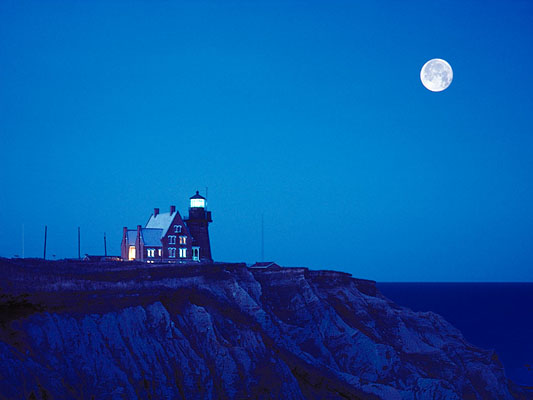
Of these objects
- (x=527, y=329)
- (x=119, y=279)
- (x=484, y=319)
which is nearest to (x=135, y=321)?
(x=119, y=279)

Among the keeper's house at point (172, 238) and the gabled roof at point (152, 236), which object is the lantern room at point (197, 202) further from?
the gabled roof at point (152, 236)

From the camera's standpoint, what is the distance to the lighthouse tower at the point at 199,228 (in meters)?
74.2

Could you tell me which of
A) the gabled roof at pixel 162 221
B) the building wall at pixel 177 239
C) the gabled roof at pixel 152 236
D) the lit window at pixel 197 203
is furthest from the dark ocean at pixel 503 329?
the gabled roof at pixel 152 236

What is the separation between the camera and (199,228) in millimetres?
74750

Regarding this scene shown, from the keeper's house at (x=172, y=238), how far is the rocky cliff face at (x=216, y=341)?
13.3 m

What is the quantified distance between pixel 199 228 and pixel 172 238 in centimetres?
449

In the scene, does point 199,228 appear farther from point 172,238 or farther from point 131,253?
point 131,253

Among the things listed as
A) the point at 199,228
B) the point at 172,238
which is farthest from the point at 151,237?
the point at 199,228

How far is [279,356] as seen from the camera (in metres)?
49.0

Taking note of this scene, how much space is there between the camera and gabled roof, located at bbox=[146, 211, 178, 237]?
71.3m

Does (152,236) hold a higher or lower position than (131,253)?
higher

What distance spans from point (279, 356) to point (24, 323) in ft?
62.7

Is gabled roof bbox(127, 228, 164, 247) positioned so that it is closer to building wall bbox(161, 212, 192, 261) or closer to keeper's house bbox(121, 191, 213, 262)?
keeper's house bbox(121, 191, 213, 262)

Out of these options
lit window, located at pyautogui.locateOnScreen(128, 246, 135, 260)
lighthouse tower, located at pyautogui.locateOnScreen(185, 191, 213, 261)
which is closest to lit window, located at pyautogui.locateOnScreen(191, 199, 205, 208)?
lighthouse tower, located at pyautogui.locateOnScreen(185, 191, 213, 261)
